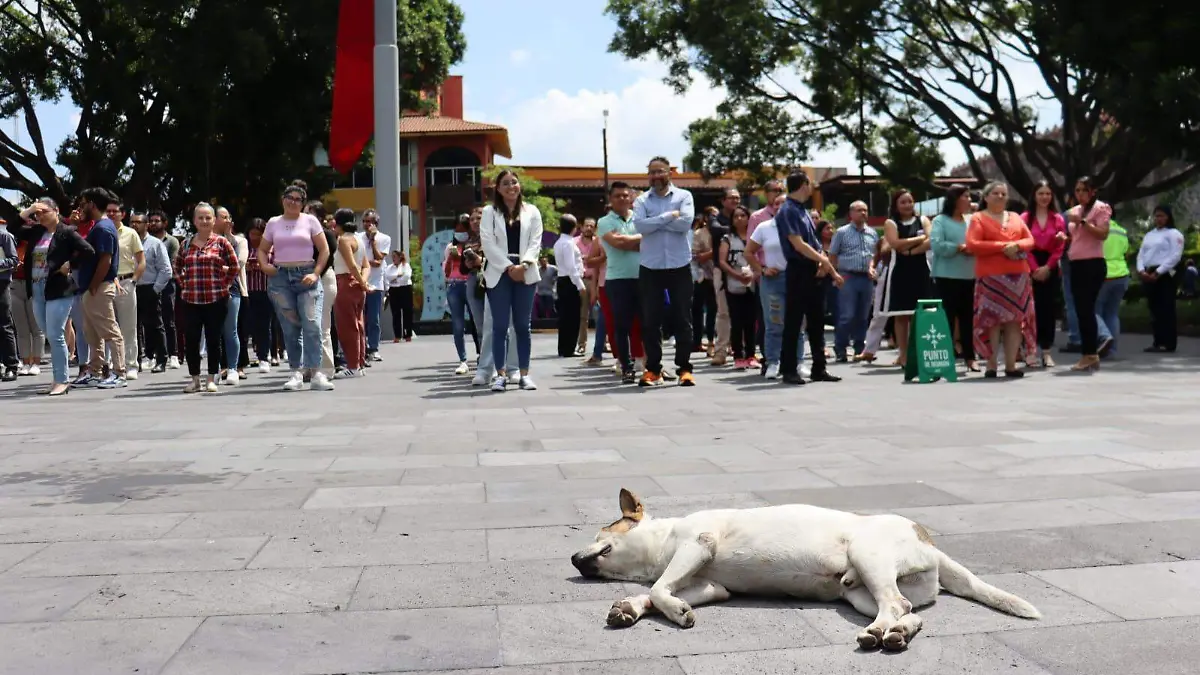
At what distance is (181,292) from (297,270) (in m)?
1.04

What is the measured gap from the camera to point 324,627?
11.0ft

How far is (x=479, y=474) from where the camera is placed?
19.9 feet

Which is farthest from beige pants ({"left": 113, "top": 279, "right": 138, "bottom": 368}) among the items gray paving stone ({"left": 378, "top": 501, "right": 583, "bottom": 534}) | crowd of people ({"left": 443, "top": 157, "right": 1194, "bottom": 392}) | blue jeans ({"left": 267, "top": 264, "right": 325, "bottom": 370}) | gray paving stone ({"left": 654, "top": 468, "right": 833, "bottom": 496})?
gray paving stone ({"left": 654, "top": 468, "right": 833, "bottom": 496})

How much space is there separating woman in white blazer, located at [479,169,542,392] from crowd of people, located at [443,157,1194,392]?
1cm

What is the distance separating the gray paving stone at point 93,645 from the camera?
3.04 m

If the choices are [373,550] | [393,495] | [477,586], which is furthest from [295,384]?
[477,586]

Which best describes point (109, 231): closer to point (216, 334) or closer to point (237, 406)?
point (216, 334)

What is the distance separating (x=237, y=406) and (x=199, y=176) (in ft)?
68.1

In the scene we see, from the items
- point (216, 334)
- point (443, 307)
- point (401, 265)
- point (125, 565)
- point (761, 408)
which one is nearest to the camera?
point (125, 565)

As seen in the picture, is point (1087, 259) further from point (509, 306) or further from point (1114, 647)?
point (1114, 647)

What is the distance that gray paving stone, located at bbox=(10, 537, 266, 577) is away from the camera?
13.5ft

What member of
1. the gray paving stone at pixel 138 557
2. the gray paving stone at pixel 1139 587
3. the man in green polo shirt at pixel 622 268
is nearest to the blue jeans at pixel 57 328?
the man in green polo shirt at pixel 622 268

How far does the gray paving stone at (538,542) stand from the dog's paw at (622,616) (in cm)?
80

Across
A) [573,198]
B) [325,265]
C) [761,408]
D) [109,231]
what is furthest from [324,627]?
[573,198]
